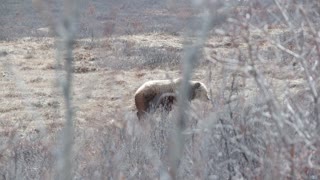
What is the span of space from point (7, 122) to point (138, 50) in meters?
6.79

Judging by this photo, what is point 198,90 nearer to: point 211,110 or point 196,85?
point 196,85

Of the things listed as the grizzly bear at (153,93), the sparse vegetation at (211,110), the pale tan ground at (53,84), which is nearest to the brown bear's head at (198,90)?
the grizzly bear at (153,93)

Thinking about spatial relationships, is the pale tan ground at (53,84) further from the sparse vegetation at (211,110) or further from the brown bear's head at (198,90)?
the sparse vegetation at (211,110)

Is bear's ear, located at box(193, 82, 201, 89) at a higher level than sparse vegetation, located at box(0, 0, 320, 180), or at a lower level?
lower

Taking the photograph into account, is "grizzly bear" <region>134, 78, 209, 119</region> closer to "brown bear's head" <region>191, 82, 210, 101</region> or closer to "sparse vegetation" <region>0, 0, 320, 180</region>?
"brown bear's head" <region>191, 82, 210, 101</region>

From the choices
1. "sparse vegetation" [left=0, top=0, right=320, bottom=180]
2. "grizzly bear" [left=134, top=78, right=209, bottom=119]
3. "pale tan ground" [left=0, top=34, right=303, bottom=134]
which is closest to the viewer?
"sparse vegetation" [left=0, top=0, right=320, bottom=180]

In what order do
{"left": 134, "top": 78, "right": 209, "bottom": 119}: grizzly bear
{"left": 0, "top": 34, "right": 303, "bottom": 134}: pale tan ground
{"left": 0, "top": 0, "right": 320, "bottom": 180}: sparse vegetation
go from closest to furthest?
{"left": 0, "top": 0, "right": 320, "bottom": 180}: sparse vegetation → {"left": 0, "top": 34, "right": 303, "bottom": 134}: pale tan ground → {"left": 134, "top": 78, "right": 209, "bottom": 119}: grizzly bear

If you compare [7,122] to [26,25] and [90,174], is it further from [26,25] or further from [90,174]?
[26,25]

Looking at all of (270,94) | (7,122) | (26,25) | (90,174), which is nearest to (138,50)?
(26,25)

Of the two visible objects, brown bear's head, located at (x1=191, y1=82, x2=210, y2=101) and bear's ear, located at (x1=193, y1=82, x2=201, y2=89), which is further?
bear's ear, located at (x1=193, y1=82, x2=201, y2=89)

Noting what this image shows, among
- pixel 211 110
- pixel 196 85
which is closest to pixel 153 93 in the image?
pixel 196 85

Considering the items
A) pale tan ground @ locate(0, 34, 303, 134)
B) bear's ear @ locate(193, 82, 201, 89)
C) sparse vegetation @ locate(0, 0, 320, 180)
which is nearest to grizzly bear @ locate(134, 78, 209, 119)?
bear's ear @ locate(193, 82, 201, 89)

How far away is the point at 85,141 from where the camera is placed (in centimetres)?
563

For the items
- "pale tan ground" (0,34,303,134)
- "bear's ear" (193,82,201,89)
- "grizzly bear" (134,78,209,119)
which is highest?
"bear's ear" (193,82,201,89)
